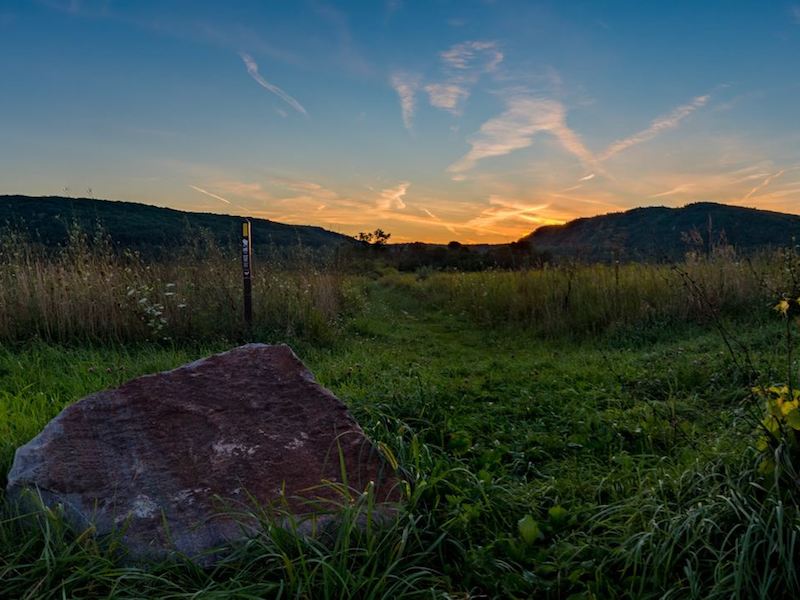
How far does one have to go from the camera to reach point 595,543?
2.27 metres

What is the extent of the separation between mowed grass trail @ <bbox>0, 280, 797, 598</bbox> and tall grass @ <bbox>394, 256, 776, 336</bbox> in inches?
72.6

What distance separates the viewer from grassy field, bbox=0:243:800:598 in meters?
1.96

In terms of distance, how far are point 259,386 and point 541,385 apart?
9.25 ft

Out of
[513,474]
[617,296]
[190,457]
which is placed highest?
[617,296]

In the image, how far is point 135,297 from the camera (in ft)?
22.3

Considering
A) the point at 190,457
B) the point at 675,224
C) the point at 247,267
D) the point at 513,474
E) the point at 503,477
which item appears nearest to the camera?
the point at 190,457

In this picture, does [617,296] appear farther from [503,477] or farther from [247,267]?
[503,477]

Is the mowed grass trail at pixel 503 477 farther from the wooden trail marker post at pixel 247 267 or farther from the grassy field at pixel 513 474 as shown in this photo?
the wooden trail marker post at pixel 247 267

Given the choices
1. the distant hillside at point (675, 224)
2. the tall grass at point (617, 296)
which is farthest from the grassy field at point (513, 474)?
the distant hillside at point (675, 224)

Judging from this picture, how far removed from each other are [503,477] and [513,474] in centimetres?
26

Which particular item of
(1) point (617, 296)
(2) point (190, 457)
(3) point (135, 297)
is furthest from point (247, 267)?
(1) point (617, 296)

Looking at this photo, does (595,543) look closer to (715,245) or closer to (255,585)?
(255,585)

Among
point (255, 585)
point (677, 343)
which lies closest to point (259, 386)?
point (255, 585)

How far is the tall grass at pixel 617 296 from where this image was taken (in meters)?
8.05
